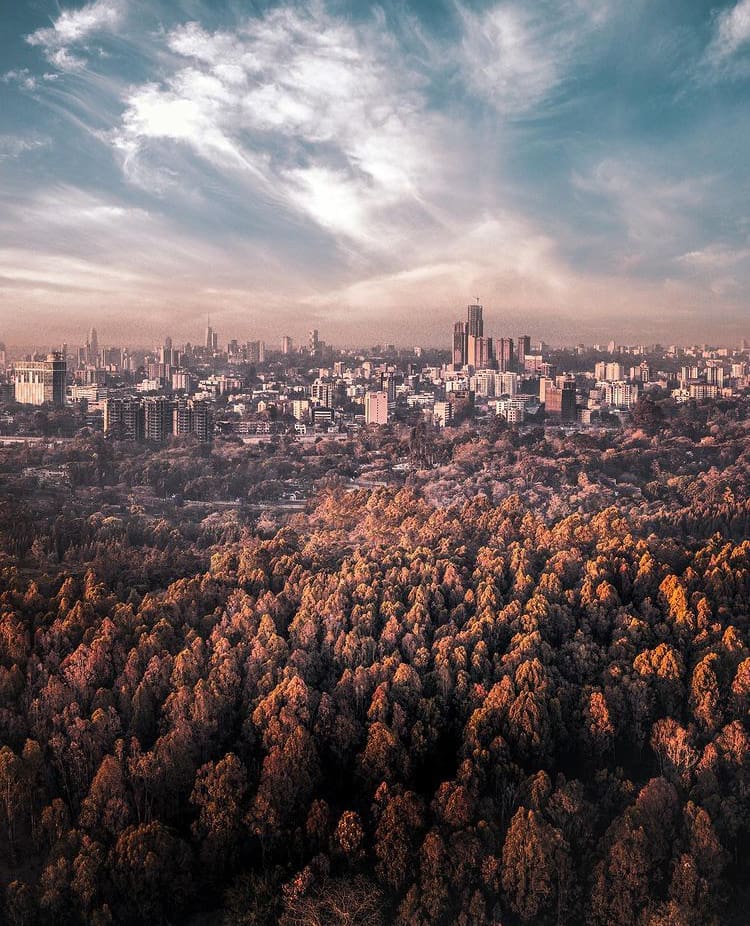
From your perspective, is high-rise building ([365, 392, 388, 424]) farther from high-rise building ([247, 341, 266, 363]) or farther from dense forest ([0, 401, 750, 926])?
dense forest ([0, 401, 750, 926])

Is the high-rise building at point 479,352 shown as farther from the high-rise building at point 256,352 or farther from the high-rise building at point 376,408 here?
the high-rise building at point 256,352

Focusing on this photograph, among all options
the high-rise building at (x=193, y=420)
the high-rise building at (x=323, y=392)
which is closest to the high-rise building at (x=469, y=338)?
the high-rise building at (x=323, y=392)

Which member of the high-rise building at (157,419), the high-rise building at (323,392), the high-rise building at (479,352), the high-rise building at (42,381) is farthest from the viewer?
the high-rise building at (323,392)

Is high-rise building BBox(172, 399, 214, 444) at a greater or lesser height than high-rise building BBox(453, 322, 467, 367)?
lesser

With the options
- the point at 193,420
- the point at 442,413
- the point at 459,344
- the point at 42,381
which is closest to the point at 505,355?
the point at 459,344

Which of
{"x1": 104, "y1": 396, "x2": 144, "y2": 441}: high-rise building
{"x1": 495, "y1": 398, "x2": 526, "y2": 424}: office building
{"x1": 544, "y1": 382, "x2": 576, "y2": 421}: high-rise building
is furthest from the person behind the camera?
{"x1": 544, "y1": 382, "x2": 576, "y2": 421}: high-rise building

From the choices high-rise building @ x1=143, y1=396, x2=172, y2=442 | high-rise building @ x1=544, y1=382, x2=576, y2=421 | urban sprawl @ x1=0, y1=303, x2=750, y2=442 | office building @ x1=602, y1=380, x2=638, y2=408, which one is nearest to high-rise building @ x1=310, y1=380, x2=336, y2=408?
urban sprawl @ x1=0, y1=303, x2=750, y2=442

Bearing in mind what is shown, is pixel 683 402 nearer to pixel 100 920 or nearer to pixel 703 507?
pixel 703 507
